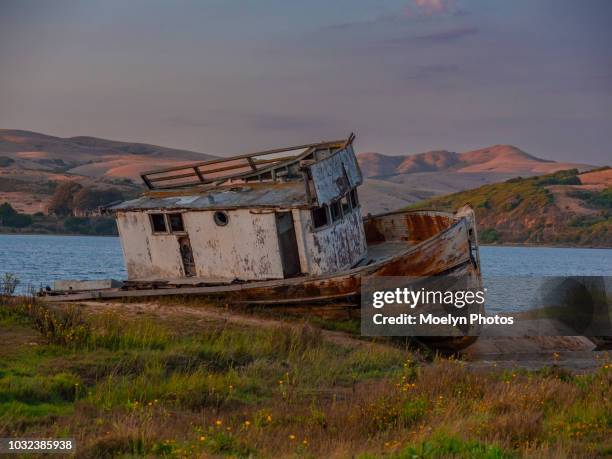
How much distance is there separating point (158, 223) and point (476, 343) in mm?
8826

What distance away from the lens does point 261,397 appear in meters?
11.0

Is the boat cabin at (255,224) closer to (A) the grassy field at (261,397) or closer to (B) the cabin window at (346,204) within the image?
(B) the cabin window at (346,204)

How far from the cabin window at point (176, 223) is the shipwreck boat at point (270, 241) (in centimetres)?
2

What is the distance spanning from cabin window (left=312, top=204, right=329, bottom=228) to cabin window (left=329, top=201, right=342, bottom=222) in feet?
0.86

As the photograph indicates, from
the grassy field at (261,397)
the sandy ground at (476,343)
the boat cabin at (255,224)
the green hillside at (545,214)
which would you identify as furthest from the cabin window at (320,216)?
the green hillside at (545,214)

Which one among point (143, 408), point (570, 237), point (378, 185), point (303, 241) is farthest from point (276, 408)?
point (378, 185)

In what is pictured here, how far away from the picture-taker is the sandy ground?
15.9m

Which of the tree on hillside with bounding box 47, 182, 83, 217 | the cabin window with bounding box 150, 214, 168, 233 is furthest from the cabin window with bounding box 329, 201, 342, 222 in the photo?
the tree on hillside with bounding box 47, 182, 83, 217

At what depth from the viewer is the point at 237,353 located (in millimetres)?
13336

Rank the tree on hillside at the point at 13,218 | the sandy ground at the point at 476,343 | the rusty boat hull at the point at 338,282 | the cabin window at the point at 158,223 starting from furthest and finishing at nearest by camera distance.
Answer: the tree on hillside at the point at 13,218 < the cabin window at the point at 158,223 < the rusty boat hull at the point at 338,282 < the sandy ground at the point at 476,343

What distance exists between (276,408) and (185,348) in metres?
3.46

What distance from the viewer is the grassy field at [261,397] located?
8.09m

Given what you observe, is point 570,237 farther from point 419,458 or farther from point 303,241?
point 419,458

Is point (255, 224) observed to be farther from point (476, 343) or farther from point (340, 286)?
point (476, 343)
